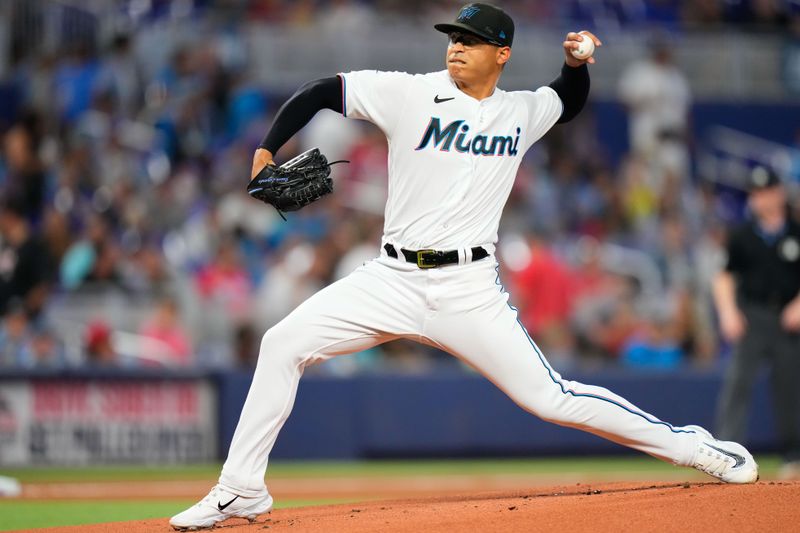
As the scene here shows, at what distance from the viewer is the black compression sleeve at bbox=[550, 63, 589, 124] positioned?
592 centimetres

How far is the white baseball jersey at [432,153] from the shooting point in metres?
5.45

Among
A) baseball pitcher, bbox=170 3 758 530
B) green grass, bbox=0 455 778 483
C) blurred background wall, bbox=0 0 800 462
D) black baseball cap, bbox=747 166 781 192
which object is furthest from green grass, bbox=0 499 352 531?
black baseball cap, bbox=747 166 781 192

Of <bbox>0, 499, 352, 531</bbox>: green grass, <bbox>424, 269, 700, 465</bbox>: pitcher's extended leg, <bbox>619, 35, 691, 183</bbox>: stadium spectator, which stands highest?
<bbox>619, 35, 691, 183</bbox>: stadium spectator

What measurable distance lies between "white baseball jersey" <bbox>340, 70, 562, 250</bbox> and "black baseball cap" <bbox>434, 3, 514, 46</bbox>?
259 millimetres

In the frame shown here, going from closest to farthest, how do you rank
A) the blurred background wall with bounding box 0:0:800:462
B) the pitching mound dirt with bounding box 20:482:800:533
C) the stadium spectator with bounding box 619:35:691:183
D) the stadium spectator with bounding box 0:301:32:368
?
the pitching mound dirt with bounding box 20:482:800:533 → the stadium spectator with bounding box 0:301:32:368 → the blurred background wall with bounding box 0:0:800:462 → the stadium spectator with bounding box 619:35:691:183

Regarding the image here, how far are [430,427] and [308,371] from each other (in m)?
1.24

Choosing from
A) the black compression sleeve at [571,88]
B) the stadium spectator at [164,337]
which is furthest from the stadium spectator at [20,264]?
the black compression sleeve at [571,88]

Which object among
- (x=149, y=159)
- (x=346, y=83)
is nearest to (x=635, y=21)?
(x=149, y=159)

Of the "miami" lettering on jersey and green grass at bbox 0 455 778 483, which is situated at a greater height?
the "miami" lettering on jersey

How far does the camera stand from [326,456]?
11.3 metres

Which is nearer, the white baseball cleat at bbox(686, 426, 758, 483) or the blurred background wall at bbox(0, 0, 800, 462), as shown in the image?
the white baseball cleat at bbox(686, 426, 758, 483)

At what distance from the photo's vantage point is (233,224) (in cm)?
1299

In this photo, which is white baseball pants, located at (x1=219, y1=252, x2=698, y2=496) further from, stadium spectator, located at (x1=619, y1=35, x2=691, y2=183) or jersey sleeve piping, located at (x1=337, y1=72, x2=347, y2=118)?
stadium spectator, located at (x1=619, y1=35, x2=691, y2=183)

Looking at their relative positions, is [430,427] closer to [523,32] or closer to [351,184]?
[351,184]
